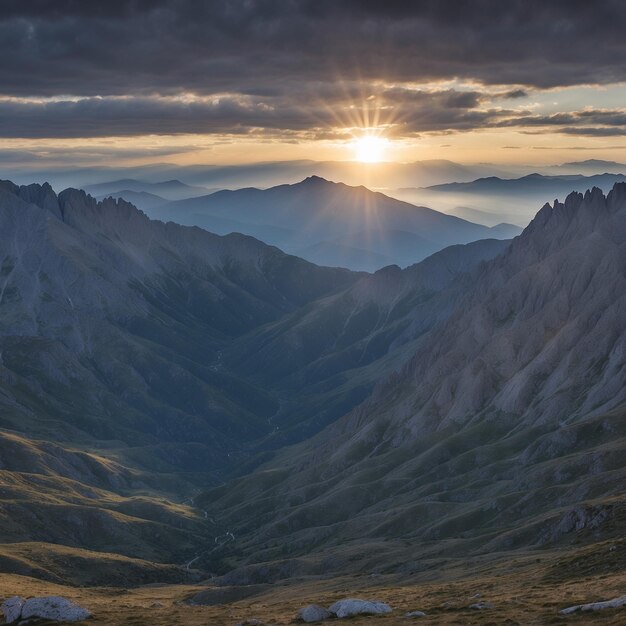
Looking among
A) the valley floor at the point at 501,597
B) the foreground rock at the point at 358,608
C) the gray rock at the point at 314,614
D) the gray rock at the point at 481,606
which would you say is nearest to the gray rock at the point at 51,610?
the valley floor at the point at 501,597

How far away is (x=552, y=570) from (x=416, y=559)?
8183 centimetres

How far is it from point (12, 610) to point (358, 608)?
36.0 m

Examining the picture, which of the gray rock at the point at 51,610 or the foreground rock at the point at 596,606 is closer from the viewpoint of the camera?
the foreground rock at the point at 596,606

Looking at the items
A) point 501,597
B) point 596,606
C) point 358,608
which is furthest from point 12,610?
point 596,606

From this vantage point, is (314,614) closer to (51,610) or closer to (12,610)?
(51,610)

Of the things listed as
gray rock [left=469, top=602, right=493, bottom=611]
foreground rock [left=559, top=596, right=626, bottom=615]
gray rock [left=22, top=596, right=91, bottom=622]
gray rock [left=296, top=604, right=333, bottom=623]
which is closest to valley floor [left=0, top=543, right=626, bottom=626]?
gray rock [left=469, top=602, right=493, bottom=611]

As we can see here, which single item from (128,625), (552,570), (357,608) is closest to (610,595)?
(357,608)

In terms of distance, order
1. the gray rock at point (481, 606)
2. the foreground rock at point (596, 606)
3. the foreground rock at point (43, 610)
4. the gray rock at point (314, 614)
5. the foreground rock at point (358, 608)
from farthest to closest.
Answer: the foreground rock at point (43, 610)
the gray rock at point (314, 614)
the foreground rock at point (358, 608)
the gray rock at point (481, 606)
the foreground rock at point (596, 606)

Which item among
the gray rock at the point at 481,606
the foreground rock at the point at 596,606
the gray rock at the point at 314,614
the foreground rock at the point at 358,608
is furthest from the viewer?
the gray rock at the point at 314,614

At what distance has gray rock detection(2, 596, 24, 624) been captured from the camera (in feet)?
310

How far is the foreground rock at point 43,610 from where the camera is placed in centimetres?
9450

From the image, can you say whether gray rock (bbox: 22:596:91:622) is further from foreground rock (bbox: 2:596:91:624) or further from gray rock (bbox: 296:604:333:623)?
gray rock (bbox: 296:604:333:623)

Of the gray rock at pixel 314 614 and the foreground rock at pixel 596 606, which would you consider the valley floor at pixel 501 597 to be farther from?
the gray rock at pixel 314 614

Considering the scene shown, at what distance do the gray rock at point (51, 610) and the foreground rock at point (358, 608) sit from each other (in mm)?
27227
